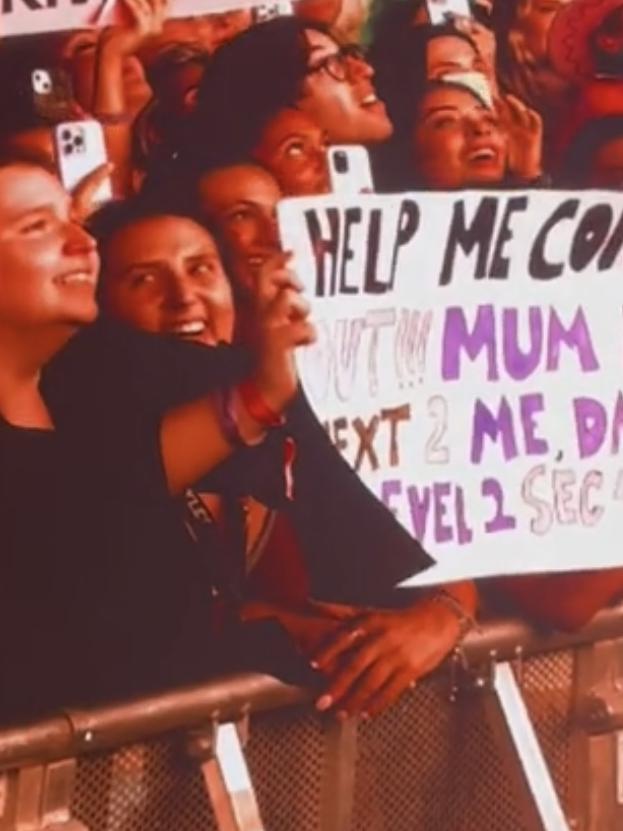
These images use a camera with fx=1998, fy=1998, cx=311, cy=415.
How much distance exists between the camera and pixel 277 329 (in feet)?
6.89

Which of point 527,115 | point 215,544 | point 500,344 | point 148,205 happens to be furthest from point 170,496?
point 527,115

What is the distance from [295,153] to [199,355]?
0.25 m

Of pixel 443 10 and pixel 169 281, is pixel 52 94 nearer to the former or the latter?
pixel 169 281

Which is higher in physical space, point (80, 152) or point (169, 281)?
point (80, 152)

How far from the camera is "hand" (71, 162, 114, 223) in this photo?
1949 millimetres

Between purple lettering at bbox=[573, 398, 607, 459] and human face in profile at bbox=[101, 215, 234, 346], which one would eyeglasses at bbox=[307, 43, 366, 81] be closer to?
human face in profile at bbox=[101, 215, 234, 346]

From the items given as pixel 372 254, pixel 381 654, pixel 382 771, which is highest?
pixel 372 254

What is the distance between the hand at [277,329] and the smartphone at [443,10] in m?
0.34

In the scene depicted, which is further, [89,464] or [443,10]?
[443,10]

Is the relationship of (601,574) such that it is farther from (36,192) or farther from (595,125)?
(36,192)

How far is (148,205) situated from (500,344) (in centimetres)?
50

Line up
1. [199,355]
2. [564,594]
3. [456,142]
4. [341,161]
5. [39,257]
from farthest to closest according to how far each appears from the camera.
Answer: [564,594] < [456,142] < [341,161] < [199,355] < [39,257]

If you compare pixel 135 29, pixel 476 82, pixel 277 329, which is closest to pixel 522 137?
pixel 476 82

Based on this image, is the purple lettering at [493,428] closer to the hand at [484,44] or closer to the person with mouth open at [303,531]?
the person with mouth open at [303,531]
